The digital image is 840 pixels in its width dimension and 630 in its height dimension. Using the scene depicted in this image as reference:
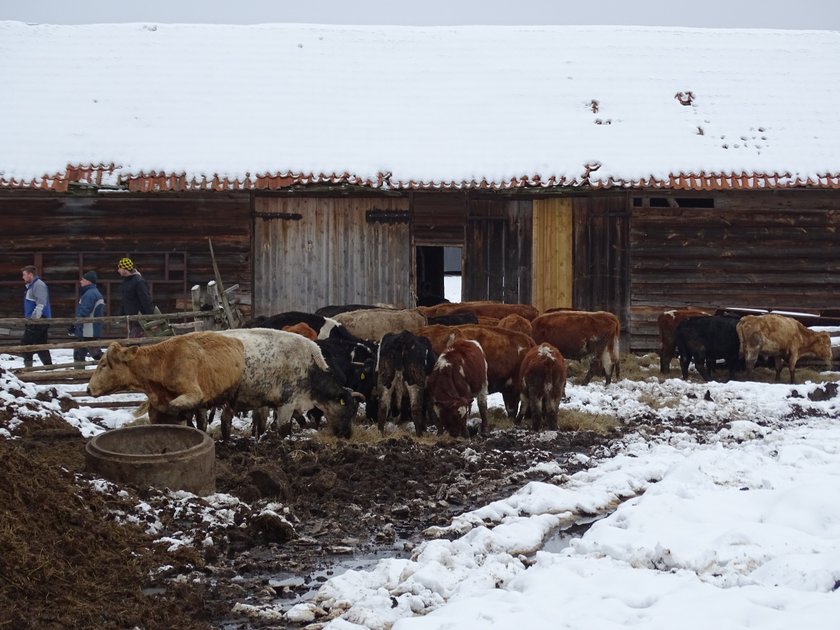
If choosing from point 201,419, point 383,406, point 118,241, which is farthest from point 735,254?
point 201,419

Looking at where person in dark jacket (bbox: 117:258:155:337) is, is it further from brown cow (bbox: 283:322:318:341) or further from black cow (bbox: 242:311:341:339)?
brown cow (bbox: 283:322:318:341)

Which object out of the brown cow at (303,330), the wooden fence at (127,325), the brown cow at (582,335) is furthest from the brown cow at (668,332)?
the wooden fence at (127,325)

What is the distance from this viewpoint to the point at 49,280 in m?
18.1

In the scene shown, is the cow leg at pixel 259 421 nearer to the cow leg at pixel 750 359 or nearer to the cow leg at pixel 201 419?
the cow leg at pixel 201 419

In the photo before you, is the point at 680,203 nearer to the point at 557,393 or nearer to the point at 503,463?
A: the point at 557,393

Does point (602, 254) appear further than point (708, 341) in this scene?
Yes

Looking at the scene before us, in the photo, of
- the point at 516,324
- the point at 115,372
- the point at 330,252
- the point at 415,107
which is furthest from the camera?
the point at 415,107

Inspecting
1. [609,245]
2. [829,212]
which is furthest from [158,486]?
[829,212]

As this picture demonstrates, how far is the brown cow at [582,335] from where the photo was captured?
1498 cm

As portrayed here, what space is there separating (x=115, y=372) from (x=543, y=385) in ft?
16.4

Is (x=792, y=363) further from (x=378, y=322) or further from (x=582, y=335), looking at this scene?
(x=378, y=322)

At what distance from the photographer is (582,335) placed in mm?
15008

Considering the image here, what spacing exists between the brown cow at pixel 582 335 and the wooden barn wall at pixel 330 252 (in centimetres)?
410

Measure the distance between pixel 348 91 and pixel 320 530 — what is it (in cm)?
1434
